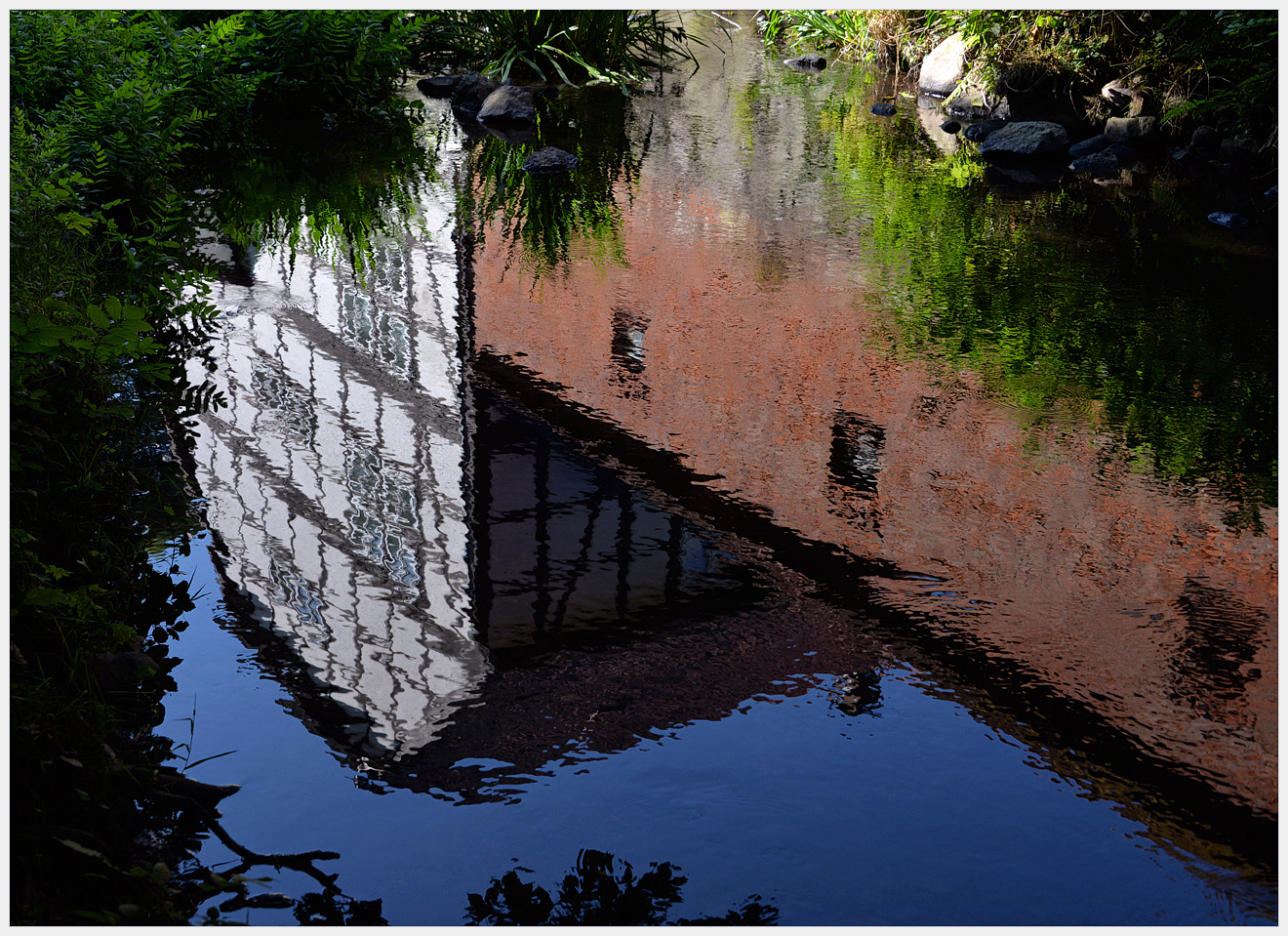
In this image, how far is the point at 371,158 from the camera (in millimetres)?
7121

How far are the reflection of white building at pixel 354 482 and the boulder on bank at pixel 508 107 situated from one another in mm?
4193

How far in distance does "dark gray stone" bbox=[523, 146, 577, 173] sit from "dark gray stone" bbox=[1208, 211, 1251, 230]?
4063 mm

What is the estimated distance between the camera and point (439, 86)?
384 inches

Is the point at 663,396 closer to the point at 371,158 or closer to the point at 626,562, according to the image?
the point at 626,562

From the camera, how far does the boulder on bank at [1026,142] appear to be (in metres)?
7.64

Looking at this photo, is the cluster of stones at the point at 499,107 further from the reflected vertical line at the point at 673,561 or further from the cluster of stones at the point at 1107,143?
the reflected vertical line at the point at 673,561

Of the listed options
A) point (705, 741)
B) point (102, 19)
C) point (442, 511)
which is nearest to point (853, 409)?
point (442, 511)

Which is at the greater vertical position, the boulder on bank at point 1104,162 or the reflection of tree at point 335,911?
the boulder on bank at point 1104,162

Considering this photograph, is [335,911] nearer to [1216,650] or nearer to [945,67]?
[1216,650]

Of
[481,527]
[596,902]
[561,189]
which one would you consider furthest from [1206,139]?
[596,902]

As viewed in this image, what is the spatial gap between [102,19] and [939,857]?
6004 mm

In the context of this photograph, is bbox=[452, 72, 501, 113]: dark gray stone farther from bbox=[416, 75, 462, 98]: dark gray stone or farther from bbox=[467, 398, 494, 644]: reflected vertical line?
bbox=[467, 398, 494, 644]: reflected vertical line

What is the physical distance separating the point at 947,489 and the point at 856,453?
1.11ft

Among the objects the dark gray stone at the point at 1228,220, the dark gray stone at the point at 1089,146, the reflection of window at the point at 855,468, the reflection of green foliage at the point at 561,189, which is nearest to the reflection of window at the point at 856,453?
the reflection of window at the point at 855,468
